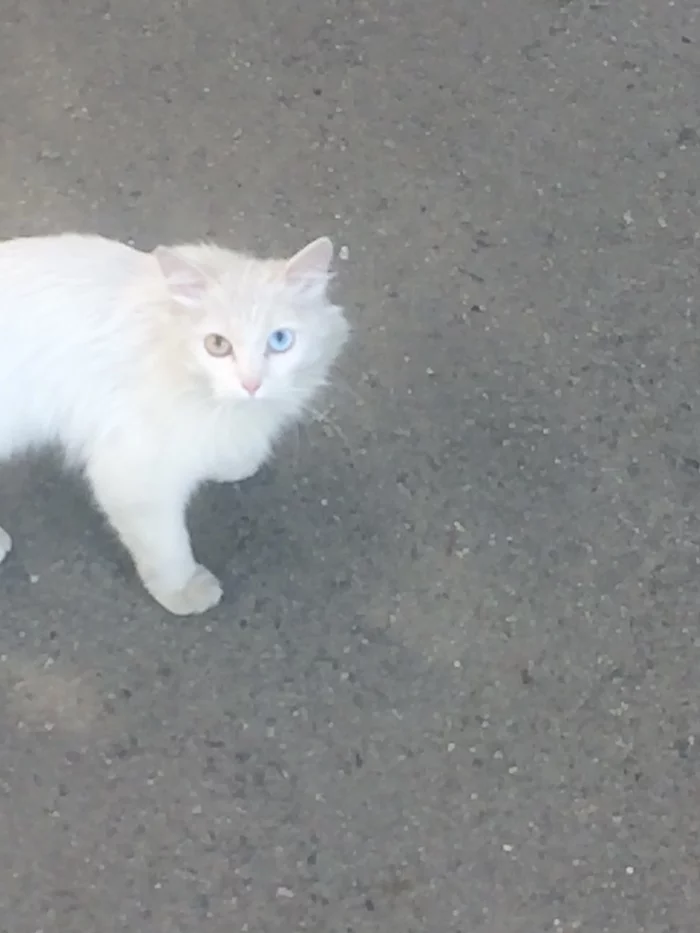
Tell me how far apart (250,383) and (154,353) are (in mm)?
117

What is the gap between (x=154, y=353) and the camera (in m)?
1.07

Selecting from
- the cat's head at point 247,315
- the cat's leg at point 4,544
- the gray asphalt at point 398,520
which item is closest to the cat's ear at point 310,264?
the cat's head at point 247,315

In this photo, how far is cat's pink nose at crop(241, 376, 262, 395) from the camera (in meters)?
1.01

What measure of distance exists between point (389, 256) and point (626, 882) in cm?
80

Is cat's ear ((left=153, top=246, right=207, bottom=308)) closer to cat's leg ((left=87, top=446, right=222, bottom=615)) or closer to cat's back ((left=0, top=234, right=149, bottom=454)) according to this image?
cat's back ((left=0, top=234, right=149, bottom=454))

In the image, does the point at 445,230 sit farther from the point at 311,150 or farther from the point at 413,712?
the point at 413,712

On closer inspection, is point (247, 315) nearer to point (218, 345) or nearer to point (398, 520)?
point (218, 345)

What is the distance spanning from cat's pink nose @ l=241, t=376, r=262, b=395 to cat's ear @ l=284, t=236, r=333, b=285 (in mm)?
97

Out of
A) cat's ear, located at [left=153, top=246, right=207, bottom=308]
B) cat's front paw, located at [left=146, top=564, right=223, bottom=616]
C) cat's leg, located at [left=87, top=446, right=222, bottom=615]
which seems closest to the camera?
cat's ear, located at [left=153, top=246, right=207, bottom=308]

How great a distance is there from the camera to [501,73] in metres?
1.63

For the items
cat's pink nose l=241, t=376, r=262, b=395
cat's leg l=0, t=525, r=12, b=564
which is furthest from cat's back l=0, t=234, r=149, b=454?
cat's leg l=0, t=525, r=12, b=564

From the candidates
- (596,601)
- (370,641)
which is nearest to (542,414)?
(596,601)

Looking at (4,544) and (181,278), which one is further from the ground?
(181,278)

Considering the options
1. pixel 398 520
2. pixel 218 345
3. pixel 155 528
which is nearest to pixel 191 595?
pixel 155 528
